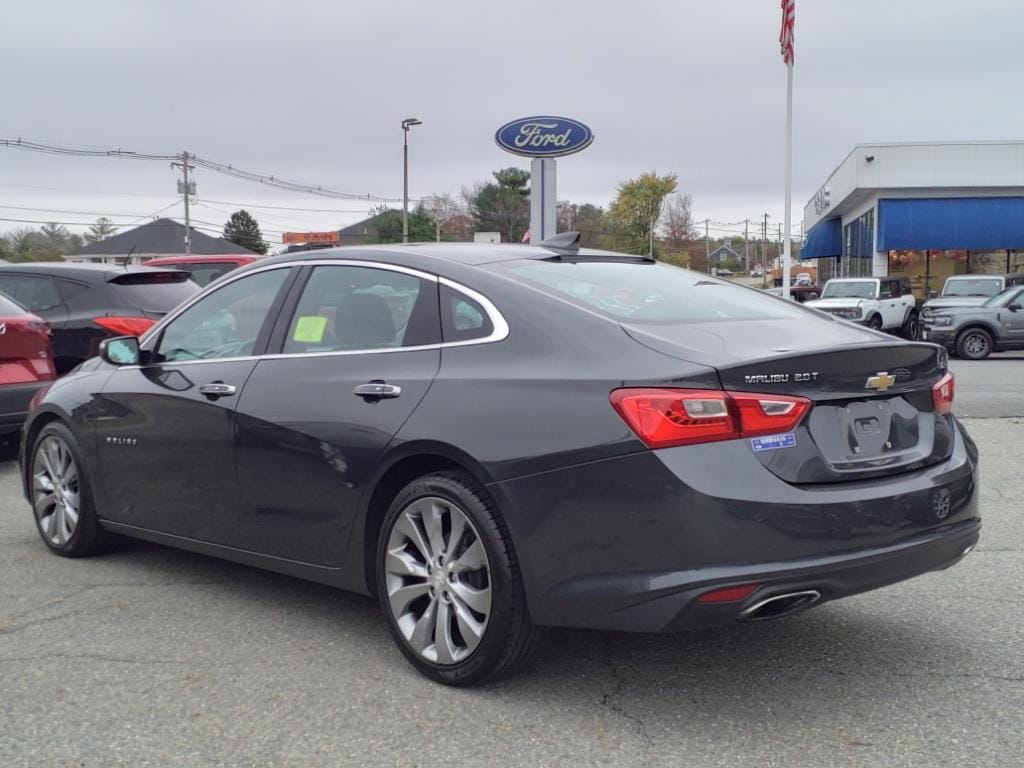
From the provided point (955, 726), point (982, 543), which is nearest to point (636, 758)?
point (955, 726)

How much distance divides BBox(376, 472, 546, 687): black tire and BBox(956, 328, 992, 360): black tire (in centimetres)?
2063

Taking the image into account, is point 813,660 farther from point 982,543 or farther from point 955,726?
point 982,543

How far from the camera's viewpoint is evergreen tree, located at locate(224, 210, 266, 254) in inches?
3509

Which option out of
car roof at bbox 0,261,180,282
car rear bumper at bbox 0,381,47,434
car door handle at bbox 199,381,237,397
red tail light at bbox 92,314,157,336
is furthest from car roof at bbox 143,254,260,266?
car door handle at bbox 199,381,237,397

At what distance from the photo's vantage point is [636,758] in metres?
3.40

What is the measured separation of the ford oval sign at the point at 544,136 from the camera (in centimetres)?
1872

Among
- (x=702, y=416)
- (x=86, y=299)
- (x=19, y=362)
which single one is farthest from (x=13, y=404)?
(x=702, y=416)

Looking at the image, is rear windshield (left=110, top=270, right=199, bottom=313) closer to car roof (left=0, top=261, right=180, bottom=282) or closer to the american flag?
car roof (left=0, top=261, right=180, bottom=282)

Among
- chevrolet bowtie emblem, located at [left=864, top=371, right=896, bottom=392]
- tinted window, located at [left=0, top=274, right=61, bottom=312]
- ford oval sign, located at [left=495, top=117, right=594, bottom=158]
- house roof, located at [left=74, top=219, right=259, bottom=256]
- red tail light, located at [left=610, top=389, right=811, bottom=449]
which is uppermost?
house roof, located at [left=74, top=219, right=259, bottom=256]

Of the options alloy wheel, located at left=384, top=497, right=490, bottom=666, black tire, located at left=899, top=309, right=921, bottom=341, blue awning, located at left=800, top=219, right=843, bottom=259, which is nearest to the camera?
alloy wheel, located at left=384, top=497, right=490, bottom=666

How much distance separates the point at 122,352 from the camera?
5.50 m

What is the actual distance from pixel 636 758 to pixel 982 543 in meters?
3.34

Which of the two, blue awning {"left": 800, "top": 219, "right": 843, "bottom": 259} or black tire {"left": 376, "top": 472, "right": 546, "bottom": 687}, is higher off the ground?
blue awning {"left": 800, "top": 219, "right": 843, "bottom": 259}

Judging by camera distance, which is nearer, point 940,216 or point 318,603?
point 318,603
